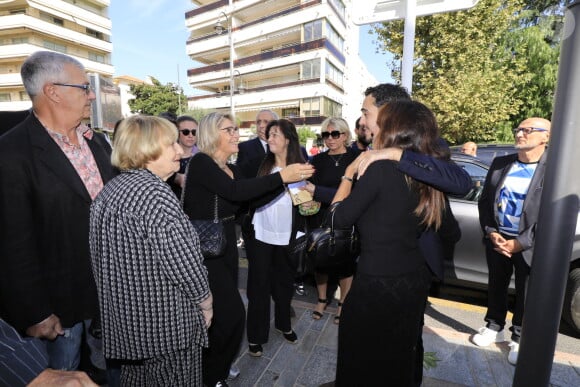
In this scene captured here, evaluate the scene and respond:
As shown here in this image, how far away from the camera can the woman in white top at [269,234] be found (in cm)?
290

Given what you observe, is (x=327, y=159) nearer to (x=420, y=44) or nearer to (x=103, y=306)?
(x=103, y=306)

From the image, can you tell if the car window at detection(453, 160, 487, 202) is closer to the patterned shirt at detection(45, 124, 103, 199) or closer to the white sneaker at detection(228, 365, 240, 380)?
the white sneaker at detection(228, 365, 240, 380)

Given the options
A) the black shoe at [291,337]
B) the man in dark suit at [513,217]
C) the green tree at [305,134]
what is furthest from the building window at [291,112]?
the black shoe at [291,337]

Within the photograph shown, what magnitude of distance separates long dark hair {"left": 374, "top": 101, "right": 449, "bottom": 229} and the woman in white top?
1288 millimetres

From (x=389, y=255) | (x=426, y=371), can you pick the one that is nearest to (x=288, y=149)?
(x=389, y=255)

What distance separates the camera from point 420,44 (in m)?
13.5

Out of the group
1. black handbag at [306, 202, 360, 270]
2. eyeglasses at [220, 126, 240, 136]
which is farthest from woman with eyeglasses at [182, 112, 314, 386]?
black handbag at [306, 202, 360, 270]

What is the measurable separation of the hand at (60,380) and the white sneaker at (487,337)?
3248 mm

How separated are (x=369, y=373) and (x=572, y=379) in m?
1.97

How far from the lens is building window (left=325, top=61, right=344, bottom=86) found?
30.7 meters

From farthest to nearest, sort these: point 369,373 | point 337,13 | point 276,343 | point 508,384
Answer: point 337,13 < point 276,343 < point 508,384 < point 369,373

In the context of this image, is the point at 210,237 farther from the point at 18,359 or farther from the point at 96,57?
the point at 96,57

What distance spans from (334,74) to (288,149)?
3175 centimetres

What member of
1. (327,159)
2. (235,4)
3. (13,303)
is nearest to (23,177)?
(13,303)
